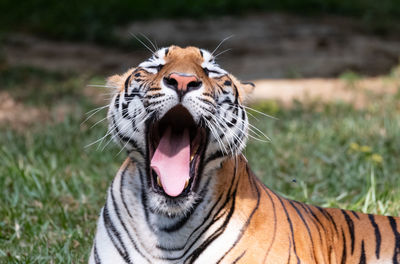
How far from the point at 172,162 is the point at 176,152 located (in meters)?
0.04

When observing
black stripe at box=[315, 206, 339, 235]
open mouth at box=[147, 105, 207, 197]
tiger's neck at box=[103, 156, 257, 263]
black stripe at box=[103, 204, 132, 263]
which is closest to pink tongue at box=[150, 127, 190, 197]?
open mouth at box=[147, 105, 207, 197]

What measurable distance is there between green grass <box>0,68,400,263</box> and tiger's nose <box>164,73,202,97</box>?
3.02 feet

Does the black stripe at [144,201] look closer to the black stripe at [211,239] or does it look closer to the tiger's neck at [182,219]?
the tiger's neck at [182,219]

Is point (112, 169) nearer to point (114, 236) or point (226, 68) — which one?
point (114, 236)

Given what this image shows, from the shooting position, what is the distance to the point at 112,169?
360 cm

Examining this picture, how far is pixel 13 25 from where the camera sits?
8.40 metres

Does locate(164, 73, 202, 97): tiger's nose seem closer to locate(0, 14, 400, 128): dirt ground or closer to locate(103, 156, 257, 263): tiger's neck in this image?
locate(103, 156, 257, 263): tiger's neck

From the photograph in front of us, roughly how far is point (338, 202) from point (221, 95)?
5.06ft

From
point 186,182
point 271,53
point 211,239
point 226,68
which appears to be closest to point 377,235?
point 211,239

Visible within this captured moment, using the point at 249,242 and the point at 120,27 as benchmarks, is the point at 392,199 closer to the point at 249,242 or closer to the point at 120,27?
the point at 249,242

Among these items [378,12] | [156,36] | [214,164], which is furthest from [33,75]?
[378,12]

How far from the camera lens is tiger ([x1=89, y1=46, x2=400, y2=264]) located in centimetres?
178

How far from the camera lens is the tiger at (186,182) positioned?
5.82 ft

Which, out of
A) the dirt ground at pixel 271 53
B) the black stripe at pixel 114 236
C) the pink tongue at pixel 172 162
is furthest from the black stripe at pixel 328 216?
the dirt ground at pixel 271 53
